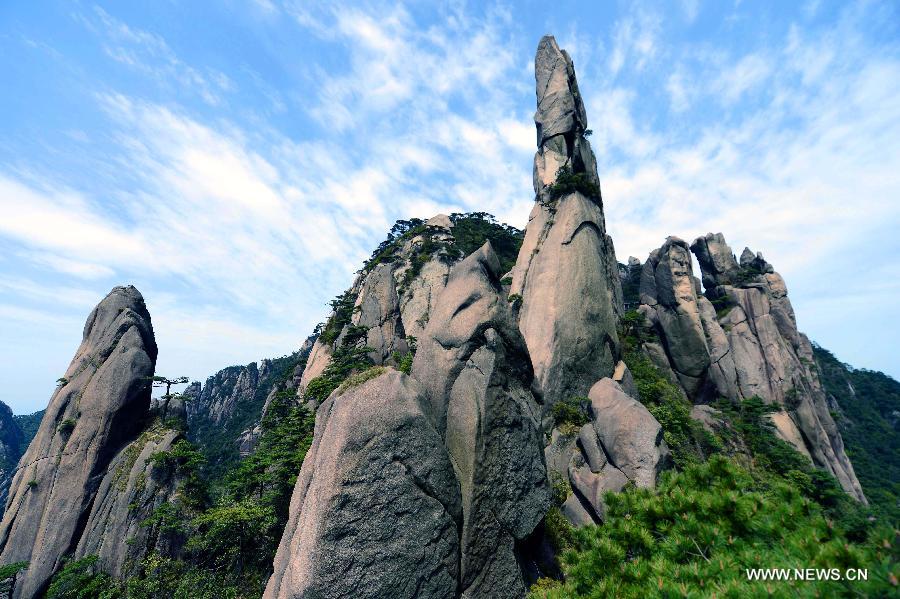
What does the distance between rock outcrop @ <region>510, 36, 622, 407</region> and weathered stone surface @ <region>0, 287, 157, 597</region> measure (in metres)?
28.2

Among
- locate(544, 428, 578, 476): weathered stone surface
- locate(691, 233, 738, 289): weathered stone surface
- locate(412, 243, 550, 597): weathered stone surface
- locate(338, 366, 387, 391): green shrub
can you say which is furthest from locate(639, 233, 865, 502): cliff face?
locate(338, 366, 387, 391): green shrub

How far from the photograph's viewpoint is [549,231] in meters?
33.5

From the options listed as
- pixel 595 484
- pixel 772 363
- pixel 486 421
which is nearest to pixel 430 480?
pixel 486 421

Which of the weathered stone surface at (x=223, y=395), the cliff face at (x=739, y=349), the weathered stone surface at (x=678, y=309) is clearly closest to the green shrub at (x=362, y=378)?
the cliff face at (x=739, y=349)

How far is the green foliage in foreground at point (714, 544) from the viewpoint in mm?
4551

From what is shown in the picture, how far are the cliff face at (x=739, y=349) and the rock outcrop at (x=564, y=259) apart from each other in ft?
22.3

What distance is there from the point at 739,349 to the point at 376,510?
41.4 meters

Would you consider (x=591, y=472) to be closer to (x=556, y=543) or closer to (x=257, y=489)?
(x=556, y=543)

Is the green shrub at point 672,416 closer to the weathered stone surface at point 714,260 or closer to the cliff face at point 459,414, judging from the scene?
the cliff face at point 459,414

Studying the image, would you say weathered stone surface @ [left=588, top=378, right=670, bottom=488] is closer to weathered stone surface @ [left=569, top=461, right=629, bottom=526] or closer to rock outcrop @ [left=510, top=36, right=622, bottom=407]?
weathered stone surface @ [left=569, top=461, right=629, bottom=526]

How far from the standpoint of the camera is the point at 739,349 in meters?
37.4

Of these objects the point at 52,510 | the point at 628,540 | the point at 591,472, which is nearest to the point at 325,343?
the point at 52,510

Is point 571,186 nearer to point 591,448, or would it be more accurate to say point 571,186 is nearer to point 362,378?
point 591,448

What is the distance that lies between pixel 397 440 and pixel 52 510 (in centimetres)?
2745
